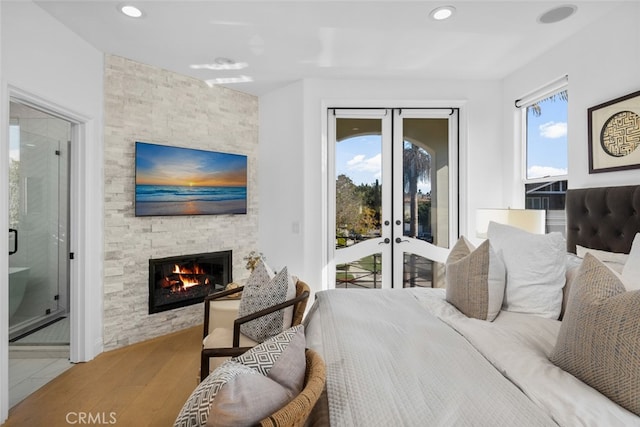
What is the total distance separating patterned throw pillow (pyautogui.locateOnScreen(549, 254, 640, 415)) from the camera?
0.89 metres

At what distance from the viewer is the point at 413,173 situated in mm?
3646

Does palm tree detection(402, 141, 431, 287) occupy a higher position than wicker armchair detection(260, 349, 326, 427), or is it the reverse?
palm tree detection(402, 141, 431, 287)

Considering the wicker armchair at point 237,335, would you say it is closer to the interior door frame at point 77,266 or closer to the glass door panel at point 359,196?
the interior door frame at point 77,266

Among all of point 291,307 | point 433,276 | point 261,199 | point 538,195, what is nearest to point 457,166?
point 538,195

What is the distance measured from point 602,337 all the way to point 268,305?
1518 mm

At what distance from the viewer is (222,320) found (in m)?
2.65

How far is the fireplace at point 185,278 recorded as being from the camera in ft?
10.7

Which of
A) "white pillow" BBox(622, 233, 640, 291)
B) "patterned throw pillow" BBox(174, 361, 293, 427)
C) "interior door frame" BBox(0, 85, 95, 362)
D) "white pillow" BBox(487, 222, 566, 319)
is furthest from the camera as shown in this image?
"interior door frame" BBox(0, 85, 95, 362)

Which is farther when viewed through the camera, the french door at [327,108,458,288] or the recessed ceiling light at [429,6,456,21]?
the french door at [327,108,458,288]

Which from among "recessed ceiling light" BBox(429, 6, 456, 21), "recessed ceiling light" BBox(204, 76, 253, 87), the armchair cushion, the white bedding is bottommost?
the armchair cushion

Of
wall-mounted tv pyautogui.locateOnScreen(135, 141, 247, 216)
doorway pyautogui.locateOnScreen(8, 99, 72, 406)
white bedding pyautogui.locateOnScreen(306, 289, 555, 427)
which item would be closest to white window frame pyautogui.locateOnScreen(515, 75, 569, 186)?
white bedding pyautogui.locateOnScreen(306, 289, 555, 427)

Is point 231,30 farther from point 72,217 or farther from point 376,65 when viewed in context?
point 72,217

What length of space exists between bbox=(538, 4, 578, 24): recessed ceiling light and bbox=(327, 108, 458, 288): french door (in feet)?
4.24

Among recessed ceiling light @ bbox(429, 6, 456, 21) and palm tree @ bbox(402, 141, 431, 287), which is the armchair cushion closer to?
palm tree @ bbox(402, 141, 431, 287)
